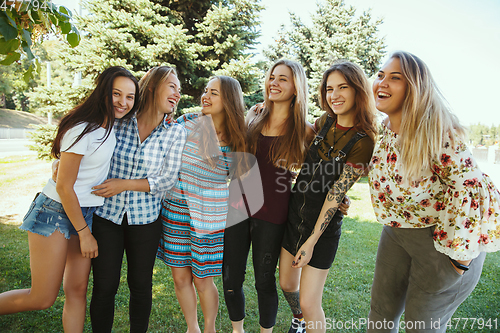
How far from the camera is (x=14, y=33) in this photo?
1162mm

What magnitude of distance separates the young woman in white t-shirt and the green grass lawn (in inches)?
32.0

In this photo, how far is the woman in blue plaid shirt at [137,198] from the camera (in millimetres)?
2024

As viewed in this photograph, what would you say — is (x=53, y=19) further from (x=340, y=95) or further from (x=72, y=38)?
(x=340, y=95)

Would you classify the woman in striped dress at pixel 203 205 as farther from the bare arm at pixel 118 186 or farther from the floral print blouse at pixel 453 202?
the floral print blouse at pixel 453 202

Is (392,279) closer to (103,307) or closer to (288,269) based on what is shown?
(288,269)

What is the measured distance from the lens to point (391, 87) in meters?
1.72

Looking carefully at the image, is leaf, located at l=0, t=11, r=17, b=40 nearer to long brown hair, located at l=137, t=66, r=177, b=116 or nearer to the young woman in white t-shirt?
the young woman in white t-shirt

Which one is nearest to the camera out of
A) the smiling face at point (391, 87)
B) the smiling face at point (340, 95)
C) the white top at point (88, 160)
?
the smiling face at point (391, 87)

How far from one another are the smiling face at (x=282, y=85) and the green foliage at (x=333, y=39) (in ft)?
33.7

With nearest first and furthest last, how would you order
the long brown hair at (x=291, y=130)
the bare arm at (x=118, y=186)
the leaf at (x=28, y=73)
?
1. the leaf at (x=28, y=73)
2. the bare arm at (x=118, y=186)
3. the long brown hair at (x=291, y=130)

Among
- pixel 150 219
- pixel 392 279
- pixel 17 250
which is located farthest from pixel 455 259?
pixel 17 250

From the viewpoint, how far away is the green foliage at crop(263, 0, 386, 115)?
12719mm

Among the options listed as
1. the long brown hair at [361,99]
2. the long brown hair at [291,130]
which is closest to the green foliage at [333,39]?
the long brown hair at [291,130]

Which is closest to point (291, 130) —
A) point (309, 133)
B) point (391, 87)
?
point (309, 133)
